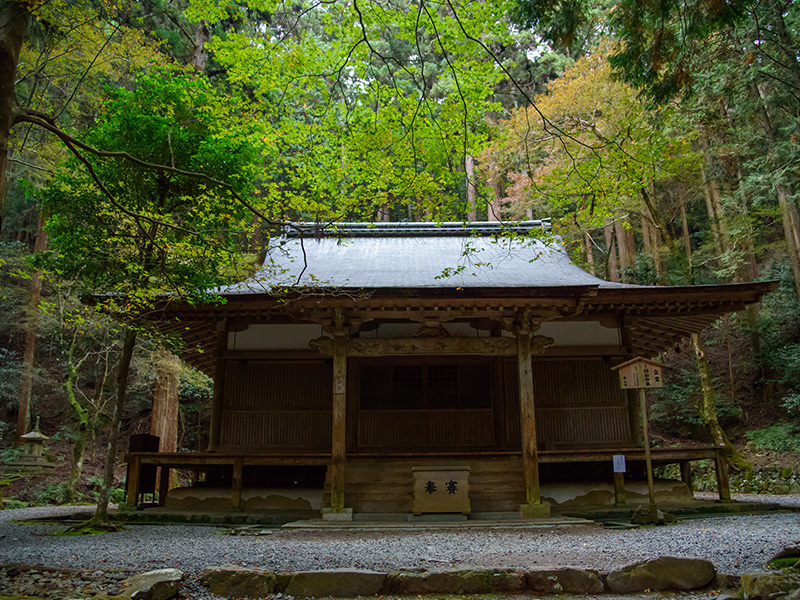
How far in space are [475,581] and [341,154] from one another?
6302mm

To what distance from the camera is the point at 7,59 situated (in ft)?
13.3

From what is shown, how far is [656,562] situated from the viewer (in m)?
4.18

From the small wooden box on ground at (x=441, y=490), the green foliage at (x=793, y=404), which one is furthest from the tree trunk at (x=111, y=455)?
the green foliage at (x=793, y=404)

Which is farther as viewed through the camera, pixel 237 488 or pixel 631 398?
pixel 631 398

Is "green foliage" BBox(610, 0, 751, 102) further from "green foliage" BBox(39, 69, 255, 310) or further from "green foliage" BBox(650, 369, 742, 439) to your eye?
"green foliage" BBox(650, 369, 742, 439)

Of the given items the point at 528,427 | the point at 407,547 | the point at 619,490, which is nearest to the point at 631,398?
the point at 619,490

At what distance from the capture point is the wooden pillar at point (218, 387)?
9.67 metres

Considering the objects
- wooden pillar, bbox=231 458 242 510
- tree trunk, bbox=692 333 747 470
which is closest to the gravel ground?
wooden pillar, bbox=231 458 242 510

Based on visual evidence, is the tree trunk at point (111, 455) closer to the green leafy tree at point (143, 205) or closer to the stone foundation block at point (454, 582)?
the green leafy tree at point (143, 205)

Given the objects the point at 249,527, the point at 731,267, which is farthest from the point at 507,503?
the point at 731,267

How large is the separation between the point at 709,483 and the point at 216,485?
13.3 meters

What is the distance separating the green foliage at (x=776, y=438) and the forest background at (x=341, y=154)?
0.08 meters

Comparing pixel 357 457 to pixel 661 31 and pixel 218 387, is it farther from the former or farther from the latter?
pixel 661 31

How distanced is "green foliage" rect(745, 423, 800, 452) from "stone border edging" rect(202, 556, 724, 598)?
14.1m
